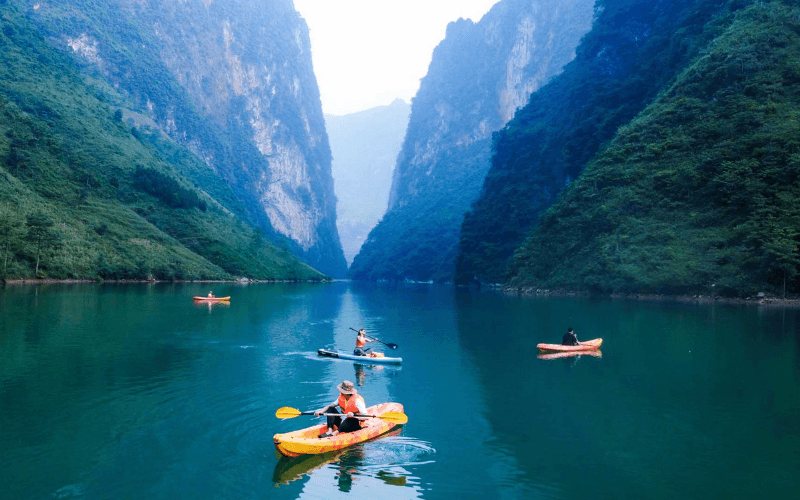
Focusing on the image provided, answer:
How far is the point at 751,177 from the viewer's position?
182 ft

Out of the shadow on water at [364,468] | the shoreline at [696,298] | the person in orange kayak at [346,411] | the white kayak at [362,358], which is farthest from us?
the shoreline at [696,298]

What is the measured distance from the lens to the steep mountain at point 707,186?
53000 mm

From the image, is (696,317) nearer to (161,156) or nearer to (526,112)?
(526,112)

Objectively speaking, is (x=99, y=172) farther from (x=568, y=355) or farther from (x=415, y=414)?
(x=415, y=414)

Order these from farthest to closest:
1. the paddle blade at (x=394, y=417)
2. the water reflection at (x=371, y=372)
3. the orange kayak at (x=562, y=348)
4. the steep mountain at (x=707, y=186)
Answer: the steep mountain at (x=707, y=186) < the orange kayak at (x=562, y=348) < the water reflection at (x=371, y=372) < the paddle blade at (x=394, y=417)

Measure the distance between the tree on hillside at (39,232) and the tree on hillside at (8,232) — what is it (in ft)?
7.48

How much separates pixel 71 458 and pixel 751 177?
202ft

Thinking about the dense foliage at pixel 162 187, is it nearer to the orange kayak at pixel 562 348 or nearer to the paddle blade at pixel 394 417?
the orange kayak at pixel 562 348

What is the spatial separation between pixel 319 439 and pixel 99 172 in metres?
97.8

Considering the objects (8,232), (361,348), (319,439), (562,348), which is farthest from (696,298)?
(8,232)

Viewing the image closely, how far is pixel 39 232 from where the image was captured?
6706 centimetres

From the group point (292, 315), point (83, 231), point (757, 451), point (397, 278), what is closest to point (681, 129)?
point (292, 315)

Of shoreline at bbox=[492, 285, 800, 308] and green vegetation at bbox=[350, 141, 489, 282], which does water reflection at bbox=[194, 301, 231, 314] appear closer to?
shoreline at bbox=[492, 285, 800, 308]

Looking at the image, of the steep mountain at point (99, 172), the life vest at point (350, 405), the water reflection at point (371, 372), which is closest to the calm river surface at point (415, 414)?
the water reflection at point (371, 372)
